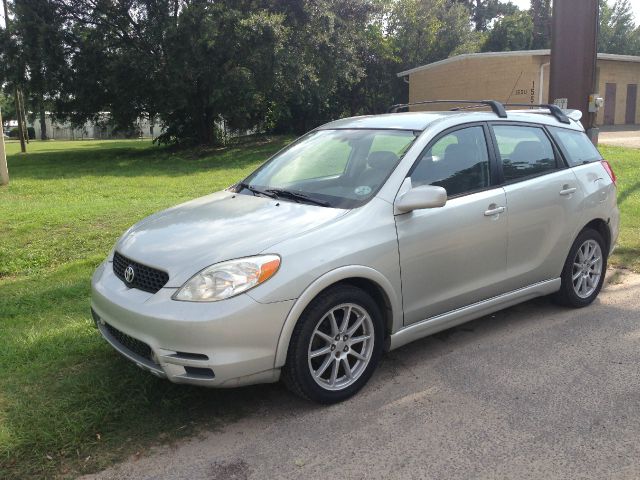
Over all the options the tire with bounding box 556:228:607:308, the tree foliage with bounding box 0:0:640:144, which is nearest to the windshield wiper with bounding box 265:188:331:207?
the tire with bounding box 556:228:607:308

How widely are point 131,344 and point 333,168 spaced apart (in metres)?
1.96

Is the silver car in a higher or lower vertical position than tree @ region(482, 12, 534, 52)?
lower

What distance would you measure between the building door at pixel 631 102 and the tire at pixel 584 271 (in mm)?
30640

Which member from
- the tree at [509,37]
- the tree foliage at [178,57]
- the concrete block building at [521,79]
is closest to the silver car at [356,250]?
the tree foliage at [178,57]

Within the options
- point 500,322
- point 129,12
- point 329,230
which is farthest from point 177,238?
point 129,12

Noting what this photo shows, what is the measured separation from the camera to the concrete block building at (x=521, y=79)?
2816 centimetres

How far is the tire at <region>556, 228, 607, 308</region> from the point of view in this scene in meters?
5.04

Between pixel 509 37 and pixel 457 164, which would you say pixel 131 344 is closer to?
pixel 457 164

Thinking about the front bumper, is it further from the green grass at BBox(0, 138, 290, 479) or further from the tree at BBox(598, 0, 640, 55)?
the tree at BBox(598, 0, 640, 55)

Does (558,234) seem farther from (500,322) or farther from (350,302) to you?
(350,302)

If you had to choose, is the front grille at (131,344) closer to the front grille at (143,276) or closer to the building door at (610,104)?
the front grille at (143,276)

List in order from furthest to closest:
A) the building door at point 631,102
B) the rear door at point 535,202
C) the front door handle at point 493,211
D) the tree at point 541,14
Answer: the tree at point 541,14 → the building door at point 631,102 → the rear door at point 535,202 → the front door handle at point 493,211

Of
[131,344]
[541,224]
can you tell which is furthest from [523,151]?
[131,344]

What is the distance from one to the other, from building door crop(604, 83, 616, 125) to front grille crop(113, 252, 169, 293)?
32.2 m
